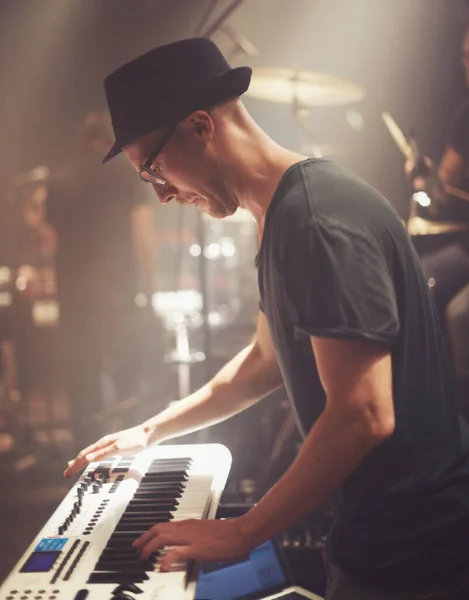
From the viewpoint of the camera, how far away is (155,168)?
1622mm

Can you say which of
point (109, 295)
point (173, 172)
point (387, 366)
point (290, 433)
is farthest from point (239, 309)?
point (387, 366)

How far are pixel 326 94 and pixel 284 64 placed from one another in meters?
0.28

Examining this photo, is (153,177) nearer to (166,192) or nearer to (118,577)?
A: (166,192)

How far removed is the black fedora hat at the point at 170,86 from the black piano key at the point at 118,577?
0.94 meters

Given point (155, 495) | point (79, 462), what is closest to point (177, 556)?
point (155, 495)

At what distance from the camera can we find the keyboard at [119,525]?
4.27ft

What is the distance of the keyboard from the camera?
130cm

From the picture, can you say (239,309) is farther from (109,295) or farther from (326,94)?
(326,94)

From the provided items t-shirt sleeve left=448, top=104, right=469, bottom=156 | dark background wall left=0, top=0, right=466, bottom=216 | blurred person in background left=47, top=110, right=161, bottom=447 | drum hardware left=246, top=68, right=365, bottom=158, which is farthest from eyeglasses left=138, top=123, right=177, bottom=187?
blurred person in background left=47, top=110, right=161, bottom=447

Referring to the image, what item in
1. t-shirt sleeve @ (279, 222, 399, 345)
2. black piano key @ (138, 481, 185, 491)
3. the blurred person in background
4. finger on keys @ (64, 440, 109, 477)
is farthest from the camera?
the blurred person in background

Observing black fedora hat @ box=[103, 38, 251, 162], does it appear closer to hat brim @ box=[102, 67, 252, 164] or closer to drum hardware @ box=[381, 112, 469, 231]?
hat brim @ box=[102, 67, 252, 164]

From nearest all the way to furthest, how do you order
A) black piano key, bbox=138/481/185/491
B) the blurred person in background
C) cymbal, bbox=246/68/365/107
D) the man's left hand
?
the man's left hand
black piano key, bbox=138/481/185/491
cymbal, bbox=246/68/365/107
the blurred person in background

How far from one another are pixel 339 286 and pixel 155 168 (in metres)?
0.62

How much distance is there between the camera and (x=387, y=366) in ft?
4.15
